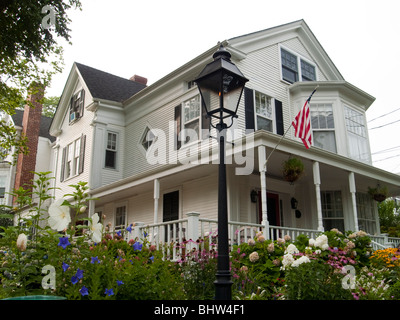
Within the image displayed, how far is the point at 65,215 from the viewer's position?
313cm

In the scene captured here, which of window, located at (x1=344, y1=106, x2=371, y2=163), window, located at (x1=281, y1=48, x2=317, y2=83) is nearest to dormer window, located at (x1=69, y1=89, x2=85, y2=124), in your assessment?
window, located at (x1=281, y1=48, x2=317, y2=83)

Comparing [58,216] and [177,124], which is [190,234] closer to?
[58,216]

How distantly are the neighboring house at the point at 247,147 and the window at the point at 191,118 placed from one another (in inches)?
1.5

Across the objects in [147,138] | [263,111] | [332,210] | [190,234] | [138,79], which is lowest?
[190,234]

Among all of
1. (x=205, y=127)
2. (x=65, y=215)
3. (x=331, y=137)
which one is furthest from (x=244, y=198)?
(x=65, y=215)

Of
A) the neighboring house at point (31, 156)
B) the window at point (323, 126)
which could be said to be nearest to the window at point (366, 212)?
the window at point (323, 126)

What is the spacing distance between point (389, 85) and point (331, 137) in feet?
44.5

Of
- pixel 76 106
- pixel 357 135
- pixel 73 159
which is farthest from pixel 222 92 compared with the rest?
pixel 76 106

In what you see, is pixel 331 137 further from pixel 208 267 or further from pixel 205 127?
pixel 208 267

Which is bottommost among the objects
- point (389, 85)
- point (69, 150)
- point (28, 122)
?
point (69, 150)

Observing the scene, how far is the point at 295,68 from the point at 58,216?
1329 cm

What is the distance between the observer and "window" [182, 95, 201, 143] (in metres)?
12.1

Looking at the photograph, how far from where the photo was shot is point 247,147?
8.84 meters

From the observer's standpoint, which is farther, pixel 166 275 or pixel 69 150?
pixel 69 150
